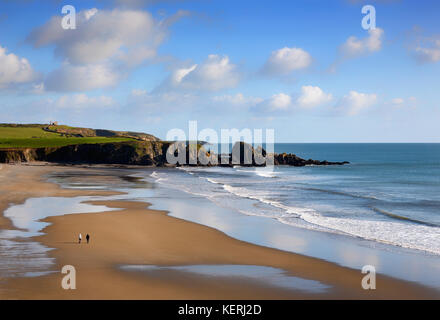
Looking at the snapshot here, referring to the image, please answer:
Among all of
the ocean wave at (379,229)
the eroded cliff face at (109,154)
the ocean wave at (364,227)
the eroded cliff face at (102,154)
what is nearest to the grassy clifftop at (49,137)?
the eroded cliff face at (102,154)

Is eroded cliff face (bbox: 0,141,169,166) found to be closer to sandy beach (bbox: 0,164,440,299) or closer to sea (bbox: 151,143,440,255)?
sea (bbox: 151,143,440,255)

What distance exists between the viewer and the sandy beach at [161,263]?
49.9ft

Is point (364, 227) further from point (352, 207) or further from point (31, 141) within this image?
point (31, 141)

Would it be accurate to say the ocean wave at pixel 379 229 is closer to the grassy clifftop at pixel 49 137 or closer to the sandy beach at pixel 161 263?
the sandy beach at pixel 161 263

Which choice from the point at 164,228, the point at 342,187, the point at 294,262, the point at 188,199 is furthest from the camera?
the point at 342,187

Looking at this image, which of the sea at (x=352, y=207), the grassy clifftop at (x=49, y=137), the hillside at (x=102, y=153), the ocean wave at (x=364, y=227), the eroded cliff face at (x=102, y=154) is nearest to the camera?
the ocean wave at (x=364, y=227)

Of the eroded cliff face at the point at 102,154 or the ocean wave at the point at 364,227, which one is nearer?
the ocean wave at the point at 364,227

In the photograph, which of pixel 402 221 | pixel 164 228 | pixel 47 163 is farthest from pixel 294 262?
pixel 47 163

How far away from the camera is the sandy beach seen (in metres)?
15.2

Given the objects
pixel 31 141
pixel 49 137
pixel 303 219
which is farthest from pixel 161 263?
pixel 49 137

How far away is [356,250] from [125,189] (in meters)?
33.2

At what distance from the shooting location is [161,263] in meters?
19.2
